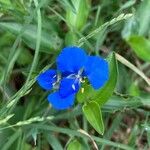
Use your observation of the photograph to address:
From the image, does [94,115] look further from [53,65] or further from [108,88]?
[53,65]

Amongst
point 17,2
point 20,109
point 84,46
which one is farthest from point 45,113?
point 17,2

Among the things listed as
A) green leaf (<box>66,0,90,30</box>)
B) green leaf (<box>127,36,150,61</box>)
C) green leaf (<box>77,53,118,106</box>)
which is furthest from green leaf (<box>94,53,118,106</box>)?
green leaf (<box>66,0,90,30</box>)

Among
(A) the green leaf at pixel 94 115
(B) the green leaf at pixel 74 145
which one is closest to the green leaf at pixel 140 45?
(A) the green leaf at pixel 94 115

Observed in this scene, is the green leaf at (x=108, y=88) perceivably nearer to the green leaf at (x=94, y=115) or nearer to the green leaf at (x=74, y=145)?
the green leaf at (x=94, y=115)

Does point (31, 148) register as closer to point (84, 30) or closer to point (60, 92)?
point (60, 92)

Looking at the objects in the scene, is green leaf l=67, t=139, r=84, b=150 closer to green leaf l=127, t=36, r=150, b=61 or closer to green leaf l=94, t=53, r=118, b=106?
green leaf l=94, t=53, r=118, b=106
